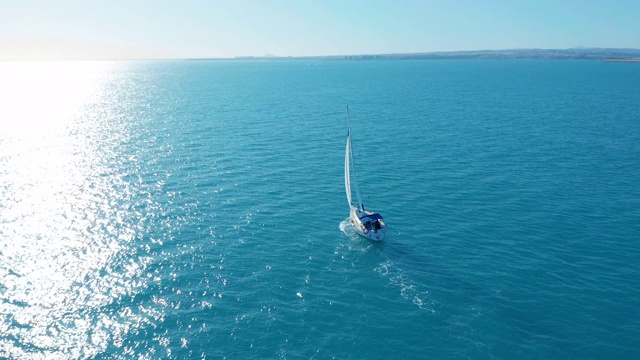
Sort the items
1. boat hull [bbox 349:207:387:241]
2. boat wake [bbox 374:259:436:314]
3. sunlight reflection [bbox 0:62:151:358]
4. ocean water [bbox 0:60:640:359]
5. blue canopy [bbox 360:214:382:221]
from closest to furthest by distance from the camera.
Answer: ocean water [bbox 0:60:640:359] → sunlight reflection [bbox 0:62:151:358] → boat wake [bbox 374:259:436:314] → boat hull [bbox 349:207:387:241] → blue canopy [bbox 360:214:382:221]

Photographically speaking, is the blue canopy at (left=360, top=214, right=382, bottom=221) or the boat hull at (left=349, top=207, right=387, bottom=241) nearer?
the boat hull at (left=349, top=207, right=387, bottom=241)

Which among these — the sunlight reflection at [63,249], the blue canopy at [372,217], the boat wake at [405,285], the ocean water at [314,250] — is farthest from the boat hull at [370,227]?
the sunlight reflection at [63,249]

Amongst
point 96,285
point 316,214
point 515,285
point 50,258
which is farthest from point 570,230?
point 50,258

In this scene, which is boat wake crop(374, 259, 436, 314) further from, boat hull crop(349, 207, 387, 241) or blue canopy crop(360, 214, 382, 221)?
blue canopy crop(360, 214, 382, 221)

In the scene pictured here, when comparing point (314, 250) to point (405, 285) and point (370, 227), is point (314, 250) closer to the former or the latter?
point (370, 227)

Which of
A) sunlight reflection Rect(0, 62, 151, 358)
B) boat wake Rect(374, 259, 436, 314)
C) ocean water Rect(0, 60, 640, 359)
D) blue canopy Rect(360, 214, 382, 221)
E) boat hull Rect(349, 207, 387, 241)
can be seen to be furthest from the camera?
blue canopy Rect(360, 214, 382, 221)

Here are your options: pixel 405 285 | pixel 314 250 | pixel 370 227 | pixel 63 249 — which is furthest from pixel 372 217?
pixel 63 249

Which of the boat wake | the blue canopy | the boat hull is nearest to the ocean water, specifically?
the boat wake

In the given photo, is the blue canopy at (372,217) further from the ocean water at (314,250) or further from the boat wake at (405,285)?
the boat wake at (405,285)
